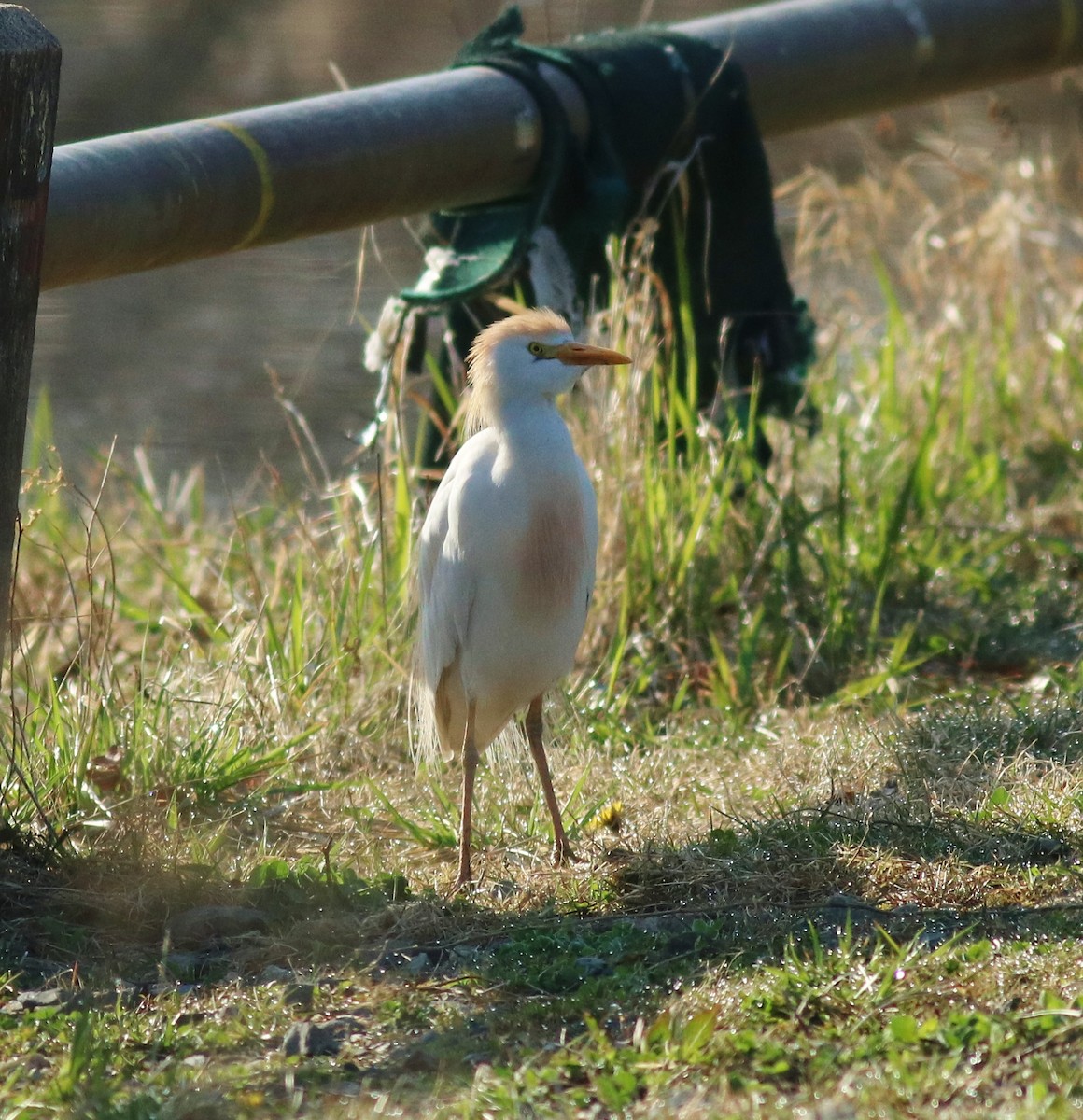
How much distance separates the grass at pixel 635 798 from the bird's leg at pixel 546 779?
0.07 meters

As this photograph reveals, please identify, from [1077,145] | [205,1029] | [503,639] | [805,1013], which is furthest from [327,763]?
[1077,145]

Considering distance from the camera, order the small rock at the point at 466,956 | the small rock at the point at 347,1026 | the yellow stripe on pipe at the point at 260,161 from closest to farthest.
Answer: the small rock at the point at 347,1026, the small rock at the point at 466,956, the yellow stripe on pipe at the point at 260,161

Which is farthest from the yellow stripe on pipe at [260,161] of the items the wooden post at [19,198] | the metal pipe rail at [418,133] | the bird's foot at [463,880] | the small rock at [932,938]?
the small rock at [932,938]

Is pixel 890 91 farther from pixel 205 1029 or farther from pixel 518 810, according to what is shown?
pixel 205 1029

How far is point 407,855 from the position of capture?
3375 mm

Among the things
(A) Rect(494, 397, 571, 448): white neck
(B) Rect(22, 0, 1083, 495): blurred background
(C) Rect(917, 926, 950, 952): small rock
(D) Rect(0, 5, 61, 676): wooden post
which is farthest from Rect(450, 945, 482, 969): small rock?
(B) Rect(22, 0, 1083, 495): blurred background

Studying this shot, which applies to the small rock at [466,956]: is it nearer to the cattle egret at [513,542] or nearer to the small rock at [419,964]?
the small rock at [419,964]

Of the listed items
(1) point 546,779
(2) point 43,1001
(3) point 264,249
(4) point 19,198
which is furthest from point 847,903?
(3) point 264,249

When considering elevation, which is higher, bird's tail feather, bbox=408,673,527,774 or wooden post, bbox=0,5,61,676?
wooden post, bbox=0,5,61,676

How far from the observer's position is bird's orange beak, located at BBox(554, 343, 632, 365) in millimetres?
3088

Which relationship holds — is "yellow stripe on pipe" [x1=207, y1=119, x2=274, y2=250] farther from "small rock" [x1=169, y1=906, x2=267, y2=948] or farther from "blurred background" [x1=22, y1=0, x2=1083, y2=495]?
"small rock" [x1=169, y1=906, x2=267, y2=948]

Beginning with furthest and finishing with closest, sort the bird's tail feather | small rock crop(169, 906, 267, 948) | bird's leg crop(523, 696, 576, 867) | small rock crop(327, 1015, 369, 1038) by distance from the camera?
the bird's tail feather
bird's leg crop(523, 696, 576, 867)
small rock crop(169, 906, 267, 948)
small rock crop(327, 1015, 369, 1038)

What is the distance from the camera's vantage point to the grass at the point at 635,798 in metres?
2.37

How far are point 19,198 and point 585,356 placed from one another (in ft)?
3.54
